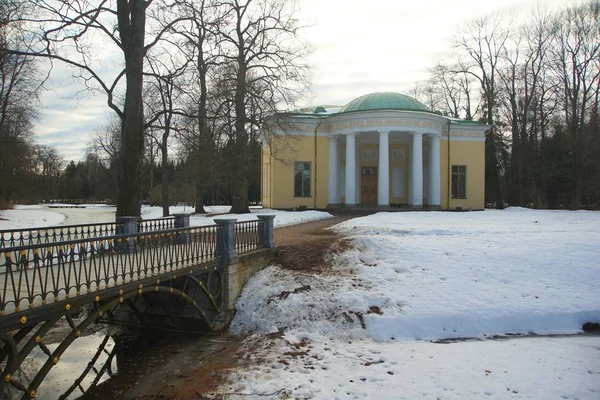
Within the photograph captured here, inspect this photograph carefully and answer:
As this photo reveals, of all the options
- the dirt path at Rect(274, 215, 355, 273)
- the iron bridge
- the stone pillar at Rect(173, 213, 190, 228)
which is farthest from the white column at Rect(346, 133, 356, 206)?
the stone pillar at Rect(173, 213, 190, 228)

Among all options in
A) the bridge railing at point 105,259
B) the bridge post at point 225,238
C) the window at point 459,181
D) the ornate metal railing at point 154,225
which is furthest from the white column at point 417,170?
the bridge post at point 225,238

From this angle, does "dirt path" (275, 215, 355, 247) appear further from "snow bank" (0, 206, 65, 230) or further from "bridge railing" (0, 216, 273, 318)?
"snow bank" (0, 206, 65, 230)

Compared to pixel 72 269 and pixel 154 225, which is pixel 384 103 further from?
pixel 72 269

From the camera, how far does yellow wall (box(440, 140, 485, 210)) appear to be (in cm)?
3034

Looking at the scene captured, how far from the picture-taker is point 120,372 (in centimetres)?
780

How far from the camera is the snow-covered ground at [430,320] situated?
6.45 meters

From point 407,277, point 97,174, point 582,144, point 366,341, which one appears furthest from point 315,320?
point 97,174

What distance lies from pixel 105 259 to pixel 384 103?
22.5m

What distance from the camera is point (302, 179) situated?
29.0 m

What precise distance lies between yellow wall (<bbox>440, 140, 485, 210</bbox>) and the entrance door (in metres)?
4.71

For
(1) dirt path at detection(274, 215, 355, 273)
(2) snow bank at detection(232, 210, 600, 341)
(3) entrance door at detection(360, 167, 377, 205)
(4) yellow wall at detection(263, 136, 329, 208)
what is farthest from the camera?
(3) entrance door at detection(360, 167, 377, 205)

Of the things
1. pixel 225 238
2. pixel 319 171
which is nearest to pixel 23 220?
pixel 319 171

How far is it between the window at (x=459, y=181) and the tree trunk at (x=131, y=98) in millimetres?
24200

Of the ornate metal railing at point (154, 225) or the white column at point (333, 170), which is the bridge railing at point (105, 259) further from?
the white column at point (333, 170)
